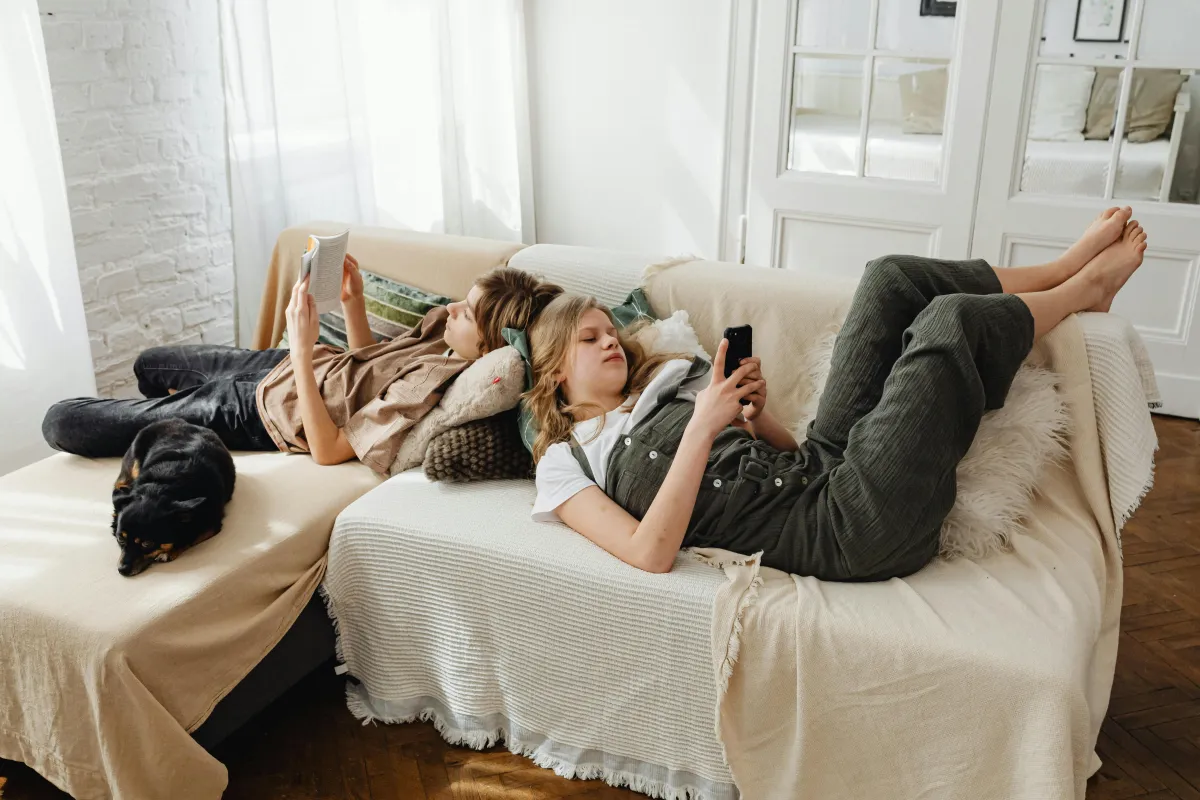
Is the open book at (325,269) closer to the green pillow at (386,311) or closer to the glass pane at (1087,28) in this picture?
the green pillow at (386,311)

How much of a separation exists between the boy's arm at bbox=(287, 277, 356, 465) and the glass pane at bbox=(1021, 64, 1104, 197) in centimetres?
237

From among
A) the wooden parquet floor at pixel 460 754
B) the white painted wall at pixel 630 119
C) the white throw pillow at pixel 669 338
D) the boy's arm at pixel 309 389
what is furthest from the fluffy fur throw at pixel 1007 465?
the white painted wall at pixel 630 119

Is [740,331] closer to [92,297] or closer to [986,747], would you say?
[986,747]

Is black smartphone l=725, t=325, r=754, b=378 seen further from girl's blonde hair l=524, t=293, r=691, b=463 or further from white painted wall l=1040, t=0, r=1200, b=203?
white painted wall l=1040, t=0, r=1200, b=203

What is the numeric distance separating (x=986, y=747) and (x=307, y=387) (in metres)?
1.42

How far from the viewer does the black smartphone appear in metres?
1.71

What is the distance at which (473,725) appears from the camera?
192 centimetres

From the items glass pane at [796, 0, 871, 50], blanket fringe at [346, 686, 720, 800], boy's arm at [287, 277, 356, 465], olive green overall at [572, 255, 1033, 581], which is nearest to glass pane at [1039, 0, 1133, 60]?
glass pane at [796, 0, 871, 50]

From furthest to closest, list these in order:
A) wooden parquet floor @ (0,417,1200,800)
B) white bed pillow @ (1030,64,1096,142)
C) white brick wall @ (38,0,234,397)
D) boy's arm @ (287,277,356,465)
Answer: white bed pillow @ (1030,64,1096,142) < white brick wall @ (38,0,234,397) < boy's arm @ (287,277,356,465) < wooden parquet floor @ (0,417,1200,800)

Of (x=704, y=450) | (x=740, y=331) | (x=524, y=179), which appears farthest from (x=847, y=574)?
(x=524, y=179)

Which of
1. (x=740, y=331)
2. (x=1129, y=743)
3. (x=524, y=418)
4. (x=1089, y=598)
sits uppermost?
(x=740, y=331)

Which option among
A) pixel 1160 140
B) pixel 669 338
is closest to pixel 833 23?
pixel 1160 140

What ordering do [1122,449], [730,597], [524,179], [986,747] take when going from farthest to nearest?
[524,179], [1122,449], [730,597], [986,747]

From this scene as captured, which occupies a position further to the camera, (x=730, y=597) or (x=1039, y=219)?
(x=1039, y=219)
